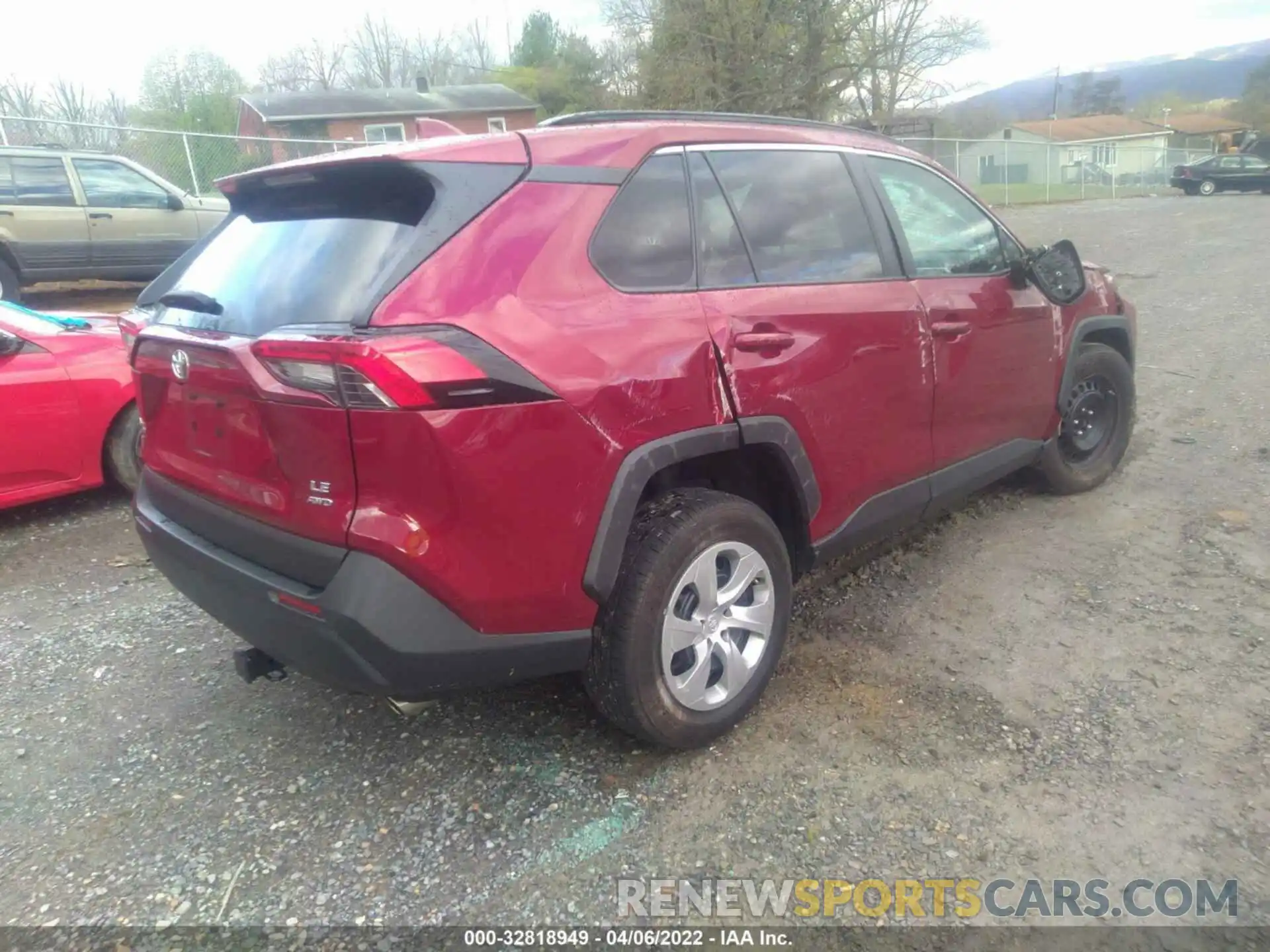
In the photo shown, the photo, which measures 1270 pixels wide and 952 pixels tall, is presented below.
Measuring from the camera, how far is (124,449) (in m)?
4.87

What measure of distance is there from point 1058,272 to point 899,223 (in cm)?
117

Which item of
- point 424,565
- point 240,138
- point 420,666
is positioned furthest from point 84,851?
point 240,138

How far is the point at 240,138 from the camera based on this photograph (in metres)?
14.5

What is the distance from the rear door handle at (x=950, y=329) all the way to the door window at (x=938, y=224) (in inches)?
7.7

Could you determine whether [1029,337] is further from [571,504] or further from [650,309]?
[571,504]

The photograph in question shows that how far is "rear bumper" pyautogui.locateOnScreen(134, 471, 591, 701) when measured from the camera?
6.82 ft

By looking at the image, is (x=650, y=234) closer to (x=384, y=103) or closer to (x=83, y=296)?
(x=83, y=296)

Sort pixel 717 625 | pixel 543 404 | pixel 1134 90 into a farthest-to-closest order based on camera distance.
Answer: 1. pixel 1134 90
2. pixel 717 625
3. pixel 543 404

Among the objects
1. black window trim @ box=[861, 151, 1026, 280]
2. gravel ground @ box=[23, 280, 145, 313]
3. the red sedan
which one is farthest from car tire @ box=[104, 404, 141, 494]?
gravel ground @ box=[23, 280, 145, 313]

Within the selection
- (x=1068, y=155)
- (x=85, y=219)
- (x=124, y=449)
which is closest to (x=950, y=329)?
(x=124, y=449)

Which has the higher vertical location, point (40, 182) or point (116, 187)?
point (40, 182)

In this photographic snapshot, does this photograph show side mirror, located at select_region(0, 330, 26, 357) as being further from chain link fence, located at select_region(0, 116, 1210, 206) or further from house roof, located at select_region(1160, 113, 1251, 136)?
house roof, located at select_region(1160, 113, 1251, 136)

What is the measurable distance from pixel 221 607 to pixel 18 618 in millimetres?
1991

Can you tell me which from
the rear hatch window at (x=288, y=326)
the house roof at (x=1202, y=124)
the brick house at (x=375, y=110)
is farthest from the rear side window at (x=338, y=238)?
the house roof at (x=1202, y=124)
